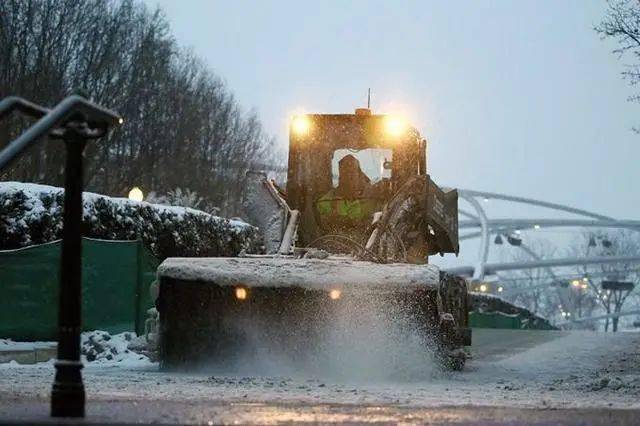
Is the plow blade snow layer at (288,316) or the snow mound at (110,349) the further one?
the snow mound at (110,349)

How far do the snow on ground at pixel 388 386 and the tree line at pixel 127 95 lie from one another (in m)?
17.6

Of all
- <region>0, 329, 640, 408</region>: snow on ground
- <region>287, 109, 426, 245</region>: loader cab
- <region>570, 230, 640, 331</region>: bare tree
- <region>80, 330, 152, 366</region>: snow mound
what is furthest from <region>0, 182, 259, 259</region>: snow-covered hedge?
<region>570, 230, 640, 331</region>: bare tree

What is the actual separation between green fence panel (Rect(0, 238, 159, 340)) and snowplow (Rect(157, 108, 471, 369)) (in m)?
3.73

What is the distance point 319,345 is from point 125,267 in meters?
6.42

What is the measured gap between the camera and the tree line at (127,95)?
1357 inches

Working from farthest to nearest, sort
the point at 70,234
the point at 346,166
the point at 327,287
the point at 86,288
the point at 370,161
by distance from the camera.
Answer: the point at 86,288 → the point at 370,161 → the point at 346,166 → the point at 327,287 → the point at 70,234

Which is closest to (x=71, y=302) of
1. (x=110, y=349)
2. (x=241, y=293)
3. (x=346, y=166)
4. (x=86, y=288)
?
(x=241, y=293)

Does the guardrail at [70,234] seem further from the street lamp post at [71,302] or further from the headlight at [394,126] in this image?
the headlight at [394,126]

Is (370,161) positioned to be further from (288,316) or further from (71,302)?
(71,302)

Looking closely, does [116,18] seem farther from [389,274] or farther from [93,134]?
[93,134]

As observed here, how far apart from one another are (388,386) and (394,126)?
4784 millimetres

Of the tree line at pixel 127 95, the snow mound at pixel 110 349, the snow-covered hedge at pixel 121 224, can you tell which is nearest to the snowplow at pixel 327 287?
the snow-covered hedge at pixel 121 224

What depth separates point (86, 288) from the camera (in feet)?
56.8

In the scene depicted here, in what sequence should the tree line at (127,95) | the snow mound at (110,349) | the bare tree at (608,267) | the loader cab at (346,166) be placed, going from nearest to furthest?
the loader cab at (346,166) → the snow mound at (110,349) → the tree line at (127,95) → the bare tree at (608,267)
